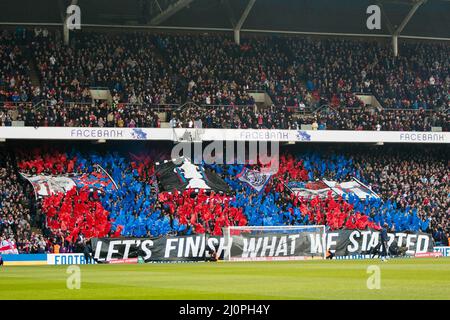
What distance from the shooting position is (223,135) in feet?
161

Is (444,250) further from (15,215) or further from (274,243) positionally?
(15,215)

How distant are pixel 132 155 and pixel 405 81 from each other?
59.8 ft

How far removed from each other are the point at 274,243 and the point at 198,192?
726 centimetres

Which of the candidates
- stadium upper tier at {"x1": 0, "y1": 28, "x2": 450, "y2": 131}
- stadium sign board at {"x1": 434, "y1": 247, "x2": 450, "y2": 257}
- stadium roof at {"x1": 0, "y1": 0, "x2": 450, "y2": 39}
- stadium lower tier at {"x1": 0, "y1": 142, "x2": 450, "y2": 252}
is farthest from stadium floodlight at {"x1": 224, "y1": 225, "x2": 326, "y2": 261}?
stadium roof at {"x1": 0, "y1": 0, "x2": 450, "y2": 39}

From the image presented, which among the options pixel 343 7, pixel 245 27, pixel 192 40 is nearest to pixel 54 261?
pixel 192 40

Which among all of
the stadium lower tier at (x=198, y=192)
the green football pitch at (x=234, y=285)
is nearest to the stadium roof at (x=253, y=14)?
the stadium lower tier at (x=198, y=192)

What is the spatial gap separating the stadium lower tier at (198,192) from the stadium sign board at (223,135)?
6.35 ft

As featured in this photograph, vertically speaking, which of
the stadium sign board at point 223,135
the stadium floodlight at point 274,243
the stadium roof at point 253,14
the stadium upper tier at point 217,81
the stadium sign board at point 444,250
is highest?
the stadium roof at point 253,14

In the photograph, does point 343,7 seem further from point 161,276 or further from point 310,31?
point 161,276

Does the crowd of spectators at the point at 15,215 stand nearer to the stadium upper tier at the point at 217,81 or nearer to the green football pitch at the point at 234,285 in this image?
the stadium upper tier at the point at 217,81

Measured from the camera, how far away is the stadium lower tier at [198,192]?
142ft

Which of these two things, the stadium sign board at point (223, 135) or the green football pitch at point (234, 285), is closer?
the green football pitch at point (234, 285)

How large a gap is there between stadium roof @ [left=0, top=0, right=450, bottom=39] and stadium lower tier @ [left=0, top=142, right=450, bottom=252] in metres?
8.68
